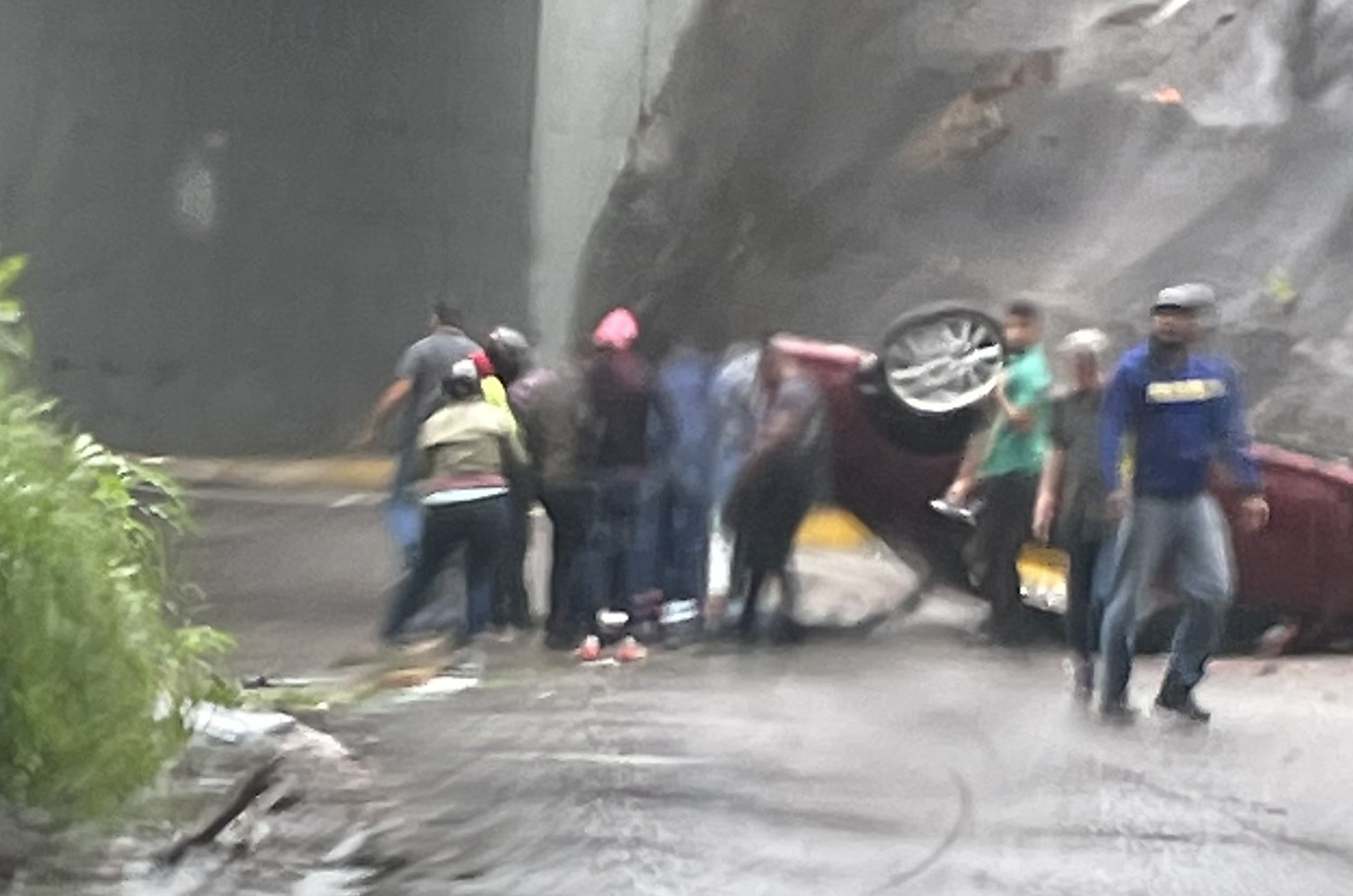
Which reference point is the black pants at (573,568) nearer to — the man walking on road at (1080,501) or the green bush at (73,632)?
the green bush at (73,632)

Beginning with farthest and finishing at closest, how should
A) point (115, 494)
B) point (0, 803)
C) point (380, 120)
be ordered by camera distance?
1. point (380, 120)
2. point (115, 494)
3. point (0, 803)

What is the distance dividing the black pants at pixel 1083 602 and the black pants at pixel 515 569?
1.21 m

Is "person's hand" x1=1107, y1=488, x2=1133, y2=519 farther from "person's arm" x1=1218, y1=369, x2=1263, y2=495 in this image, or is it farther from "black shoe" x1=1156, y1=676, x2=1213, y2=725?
"black shoe" x1=1156, y1=676, x2=1213, y2=725

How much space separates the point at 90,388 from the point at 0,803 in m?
0.99

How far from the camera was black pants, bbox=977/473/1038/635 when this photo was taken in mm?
3932

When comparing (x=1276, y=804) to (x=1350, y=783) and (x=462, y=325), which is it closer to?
(x=1350, y=783)

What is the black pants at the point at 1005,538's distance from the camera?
3932mm

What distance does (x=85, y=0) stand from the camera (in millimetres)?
4246

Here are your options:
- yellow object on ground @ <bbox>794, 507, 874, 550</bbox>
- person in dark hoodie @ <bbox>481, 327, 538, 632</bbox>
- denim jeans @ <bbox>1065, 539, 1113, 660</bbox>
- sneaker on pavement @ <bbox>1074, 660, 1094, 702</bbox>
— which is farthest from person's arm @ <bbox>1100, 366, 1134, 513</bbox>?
person in dark hoodie @ <bbox>481, 327, 538, 632</bbox>

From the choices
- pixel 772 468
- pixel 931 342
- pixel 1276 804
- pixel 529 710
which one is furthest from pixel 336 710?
pixel 1276 804

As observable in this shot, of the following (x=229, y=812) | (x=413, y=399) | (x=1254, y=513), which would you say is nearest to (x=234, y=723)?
(x=229, y=812)

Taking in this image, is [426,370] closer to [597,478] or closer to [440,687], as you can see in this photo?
[597,478]

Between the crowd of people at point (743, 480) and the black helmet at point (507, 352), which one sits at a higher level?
the black helmet at point (507, 352)

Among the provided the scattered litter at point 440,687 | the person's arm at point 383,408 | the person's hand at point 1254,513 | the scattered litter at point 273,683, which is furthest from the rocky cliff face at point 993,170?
the scattered litter at point 273,683
